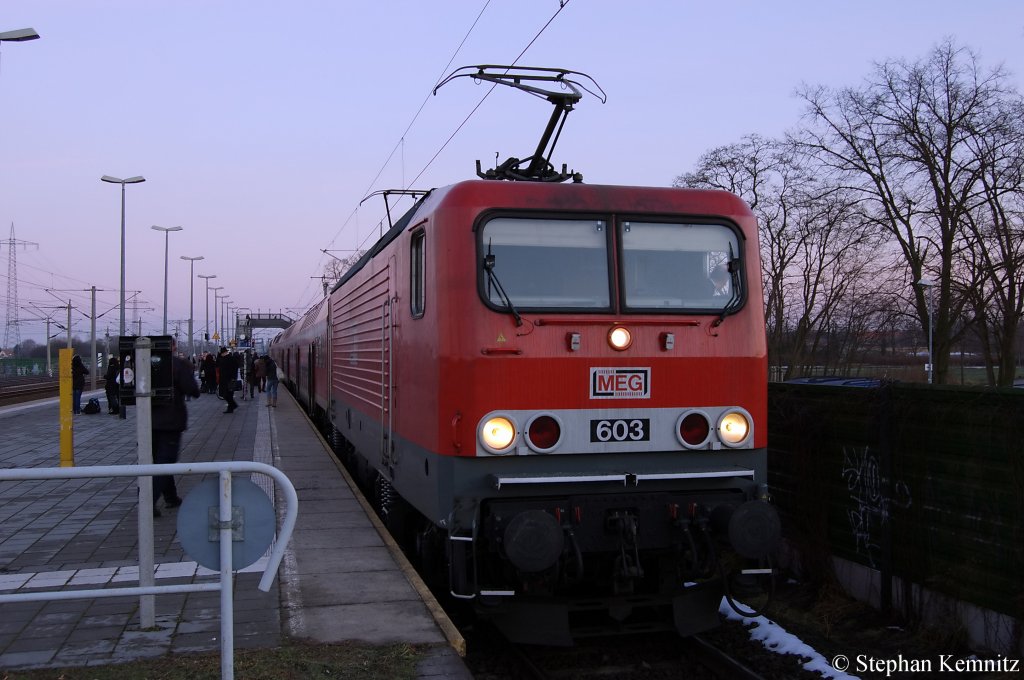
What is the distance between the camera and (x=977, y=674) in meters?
5.74

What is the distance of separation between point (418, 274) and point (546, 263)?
1.07 m

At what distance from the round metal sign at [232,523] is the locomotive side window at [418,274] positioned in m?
2.11

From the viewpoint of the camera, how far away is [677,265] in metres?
6.11

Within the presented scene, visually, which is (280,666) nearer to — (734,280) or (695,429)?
(695,429)

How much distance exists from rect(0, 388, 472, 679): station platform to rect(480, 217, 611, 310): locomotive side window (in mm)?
2106

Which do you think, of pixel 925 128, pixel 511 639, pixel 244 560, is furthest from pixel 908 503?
pixel 925 128

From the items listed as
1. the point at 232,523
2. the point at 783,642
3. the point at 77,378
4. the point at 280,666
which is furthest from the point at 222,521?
the point at 77,378

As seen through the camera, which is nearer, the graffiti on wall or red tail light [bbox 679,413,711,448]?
red tail light [bbox 679,413,711,448]

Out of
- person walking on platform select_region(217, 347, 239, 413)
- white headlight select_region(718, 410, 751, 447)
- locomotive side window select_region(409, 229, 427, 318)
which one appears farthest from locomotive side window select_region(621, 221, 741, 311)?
person walking on platform select_region(217, 347, 239, 413)

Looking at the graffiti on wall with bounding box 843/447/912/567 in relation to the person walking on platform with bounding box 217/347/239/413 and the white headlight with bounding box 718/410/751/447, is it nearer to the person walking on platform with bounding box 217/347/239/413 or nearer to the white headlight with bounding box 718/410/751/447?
the white headlight with bounding box 718/410/751/447

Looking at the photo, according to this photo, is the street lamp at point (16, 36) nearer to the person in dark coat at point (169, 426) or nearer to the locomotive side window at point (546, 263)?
the person in dark coat at point (169, 426)

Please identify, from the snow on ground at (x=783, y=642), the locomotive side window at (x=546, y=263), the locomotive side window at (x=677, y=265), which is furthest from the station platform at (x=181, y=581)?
the locomotive side window at (x=677, y=265)

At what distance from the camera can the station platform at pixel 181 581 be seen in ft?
16.7

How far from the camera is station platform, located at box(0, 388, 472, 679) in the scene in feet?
16.7
